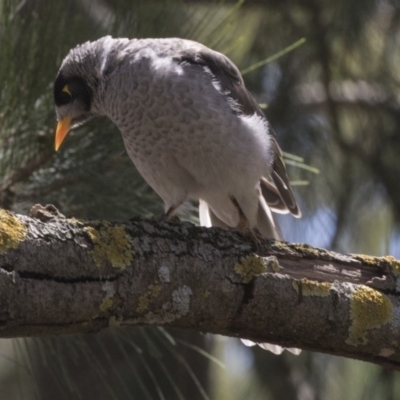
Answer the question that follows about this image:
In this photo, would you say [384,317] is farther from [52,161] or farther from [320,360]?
[320,360]

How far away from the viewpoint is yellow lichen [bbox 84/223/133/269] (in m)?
2.34

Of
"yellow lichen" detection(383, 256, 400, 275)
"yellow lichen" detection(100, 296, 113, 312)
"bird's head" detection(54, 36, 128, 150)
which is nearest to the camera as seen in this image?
"yellow lichen" detection(100, 296, 113, 312)

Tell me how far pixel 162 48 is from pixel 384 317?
161 cm

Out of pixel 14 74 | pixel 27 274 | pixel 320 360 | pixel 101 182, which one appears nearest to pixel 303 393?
pixel 320 360

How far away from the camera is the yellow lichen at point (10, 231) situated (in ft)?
6.97

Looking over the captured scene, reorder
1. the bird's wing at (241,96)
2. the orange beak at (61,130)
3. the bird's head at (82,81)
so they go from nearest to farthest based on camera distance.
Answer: the orange beak at (61,130)
the bird's head at (82,81)
the bird's wing at (241,96)

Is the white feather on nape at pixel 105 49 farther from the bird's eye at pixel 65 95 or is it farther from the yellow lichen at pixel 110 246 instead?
the yellow lichen at pixel 110 246

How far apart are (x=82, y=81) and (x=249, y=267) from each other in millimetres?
1712

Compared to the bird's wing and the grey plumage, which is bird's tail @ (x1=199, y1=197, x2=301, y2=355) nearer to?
the bird's wing

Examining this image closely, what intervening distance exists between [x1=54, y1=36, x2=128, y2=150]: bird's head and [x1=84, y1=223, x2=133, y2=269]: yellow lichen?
0.82 m

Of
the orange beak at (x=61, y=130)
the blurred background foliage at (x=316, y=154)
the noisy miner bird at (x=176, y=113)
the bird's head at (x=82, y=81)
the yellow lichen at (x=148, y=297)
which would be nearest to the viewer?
the yellow lichen at (x=148, y=297)

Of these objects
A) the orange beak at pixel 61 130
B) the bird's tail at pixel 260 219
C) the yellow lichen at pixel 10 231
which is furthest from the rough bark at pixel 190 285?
the bird's tail at pixel 260 219

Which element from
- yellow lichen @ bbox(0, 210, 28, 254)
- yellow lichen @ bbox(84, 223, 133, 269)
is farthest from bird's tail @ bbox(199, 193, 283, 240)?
yellow lichen @ bbox(0, 210, 28, 254)

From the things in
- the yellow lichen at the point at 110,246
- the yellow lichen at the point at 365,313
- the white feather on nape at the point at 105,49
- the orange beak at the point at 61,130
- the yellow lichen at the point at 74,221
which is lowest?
the yellow lichen at the point at 365,313
